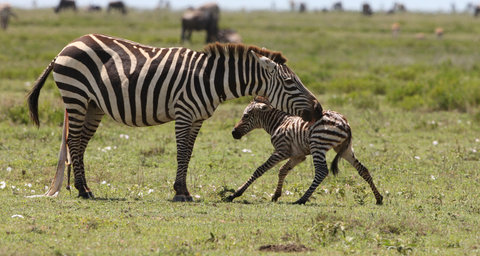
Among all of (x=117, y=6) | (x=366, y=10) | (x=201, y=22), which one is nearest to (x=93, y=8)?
(x=117, y=6)

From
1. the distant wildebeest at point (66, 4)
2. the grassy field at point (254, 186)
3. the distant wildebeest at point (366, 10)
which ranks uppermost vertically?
the grassy field at point (254, 186)

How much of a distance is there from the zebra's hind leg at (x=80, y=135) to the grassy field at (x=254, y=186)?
10.2 inches


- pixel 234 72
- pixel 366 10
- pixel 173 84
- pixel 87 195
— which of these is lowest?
pixel 366 10

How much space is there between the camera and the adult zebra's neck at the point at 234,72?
945cm

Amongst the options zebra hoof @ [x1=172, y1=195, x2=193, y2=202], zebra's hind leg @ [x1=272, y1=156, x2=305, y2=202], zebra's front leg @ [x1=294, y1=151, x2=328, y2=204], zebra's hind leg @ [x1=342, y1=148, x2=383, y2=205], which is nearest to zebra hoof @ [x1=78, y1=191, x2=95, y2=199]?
zebra hoof @ [x1=172, y1=195, x2=193, y2=202]

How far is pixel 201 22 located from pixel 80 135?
102 ft

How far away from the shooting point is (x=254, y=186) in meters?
10.9

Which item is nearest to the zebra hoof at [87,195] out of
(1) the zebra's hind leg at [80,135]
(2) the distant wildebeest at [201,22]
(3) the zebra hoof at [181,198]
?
(1) the zebra's hind leg at [80,135]

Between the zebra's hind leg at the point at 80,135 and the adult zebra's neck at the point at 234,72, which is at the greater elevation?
the adult zebra's neck at the point at 234,72

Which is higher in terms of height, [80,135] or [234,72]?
[234,72]

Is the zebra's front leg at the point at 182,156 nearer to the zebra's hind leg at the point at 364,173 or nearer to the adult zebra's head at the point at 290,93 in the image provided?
the adult zebra's head at the point at 290,93

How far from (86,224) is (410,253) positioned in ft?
10.5

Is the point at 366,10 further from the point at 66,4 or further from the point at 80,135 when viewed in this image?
the point at 80,135

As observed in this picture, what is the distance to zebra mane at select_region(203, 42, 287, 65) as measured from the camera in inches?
374
